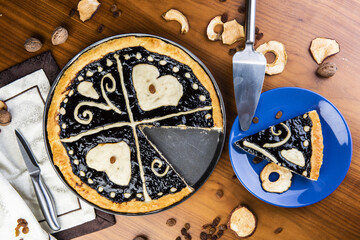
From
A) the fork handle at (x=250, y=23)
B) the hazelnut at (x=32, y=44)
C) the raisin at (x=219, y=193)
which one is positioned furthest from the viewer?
the raisin at (x=219, y=193)

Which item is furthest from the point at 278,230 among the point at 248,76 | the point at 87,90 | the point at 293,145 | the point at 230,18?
the point at 87,90

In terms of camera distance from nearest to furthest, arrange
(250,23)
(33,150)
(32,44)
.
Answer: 1. (250,23)
2. (32,44)
3. (33,150)

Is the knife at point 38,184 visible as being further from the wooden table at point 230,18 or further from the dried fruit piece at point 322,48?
the dried fruit piece at point 322,48

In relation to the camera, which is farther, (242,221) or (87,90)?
(242,221)

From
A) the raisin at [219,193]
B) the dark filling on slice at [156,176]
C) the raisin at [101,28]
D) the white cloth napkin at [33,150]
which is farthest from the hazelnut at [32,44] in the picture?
the raisin at [219,193]

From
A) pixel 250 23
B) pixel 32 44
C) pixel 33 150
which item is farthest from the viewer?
pixel 33 150

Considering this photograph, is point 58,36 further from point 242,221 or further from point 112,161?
point 242,221

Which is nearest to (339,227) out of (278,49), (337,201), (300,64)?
(337,201)
